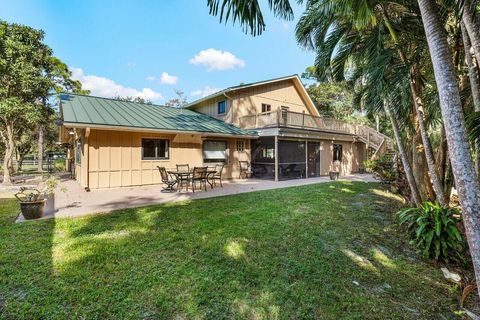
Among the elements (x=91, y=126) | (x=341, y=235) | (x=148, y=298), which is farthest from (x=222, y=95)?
(x=148, y=298)

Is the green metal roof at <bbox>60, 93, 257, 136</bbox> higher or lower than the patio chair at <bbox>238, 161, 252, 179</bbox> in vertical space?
higher

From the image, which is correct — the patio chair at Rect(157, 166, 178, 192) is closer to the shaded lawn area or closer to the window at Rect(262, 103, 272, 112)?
the shaded lawn area

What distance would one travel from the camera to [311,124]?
15.2 m

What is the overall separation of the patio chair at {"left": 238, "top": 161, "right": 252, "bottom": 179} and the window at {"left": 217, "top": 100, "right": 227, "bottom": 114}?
3918 millimetres

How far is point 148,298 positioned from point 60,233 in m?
3.10

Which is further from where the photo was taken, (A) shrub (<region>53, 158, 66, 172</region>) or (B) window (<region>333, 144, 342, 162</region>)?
(A) shrub (<region>53, 158, 66, 172</region>)

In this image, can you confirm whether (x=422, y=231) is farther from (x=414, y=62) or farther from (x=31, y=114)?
(x=31, y=114)

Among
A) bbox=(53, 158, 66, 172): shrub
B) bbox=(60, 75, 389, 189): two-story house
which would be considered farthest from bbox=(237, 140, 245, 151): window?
bbox=(53, 158, 66, 172): shrub

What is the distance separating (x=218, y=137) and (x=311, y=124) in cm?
591

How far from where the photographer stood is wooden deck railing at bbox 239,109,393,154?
1362 centimetres

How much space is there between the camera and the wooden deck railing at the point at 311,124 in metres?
13.6

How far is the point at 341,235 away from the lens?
516 cm

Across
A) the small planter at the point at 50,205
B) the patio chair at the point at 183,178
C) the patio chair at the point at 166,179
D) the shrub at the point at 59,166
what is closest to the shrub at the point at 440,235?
the patio chair at the point at 183,178

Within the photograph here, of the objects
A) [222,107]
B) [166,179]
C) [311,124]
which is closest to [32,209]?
[166,179]
